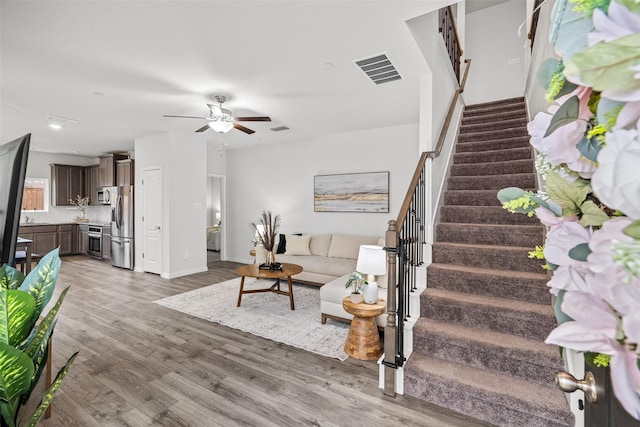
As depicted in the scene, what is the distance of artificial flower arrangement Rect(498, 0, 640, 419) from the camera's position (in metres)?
0.27

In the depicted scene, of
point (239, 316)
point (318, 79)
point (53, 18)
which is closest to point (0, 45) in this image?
point (53, 18)

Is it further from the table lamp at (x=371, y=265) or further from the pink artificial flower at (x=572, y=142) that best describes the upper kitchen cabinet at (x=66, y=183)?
the pink artificial flower at (x=572, y=142)

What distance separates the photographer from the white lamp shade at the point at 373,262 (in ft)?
8.61

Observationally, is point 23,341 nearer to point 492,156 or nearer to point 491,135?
point 492,156

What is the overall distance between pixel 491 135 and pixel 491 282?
2.66 metres

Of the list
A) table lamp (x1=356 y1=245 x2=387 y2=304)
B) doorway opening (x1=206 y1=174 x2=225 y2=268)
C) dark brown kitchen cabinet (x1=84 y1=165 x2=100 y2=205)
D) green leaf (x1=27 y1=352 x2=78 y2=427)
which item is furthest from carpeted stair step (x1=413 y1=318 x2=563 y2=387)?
dark brown kitchen cabinet (x1=84 y1=165 x2=100 y2=205)

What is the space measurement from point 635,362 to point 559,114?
1.01 ft

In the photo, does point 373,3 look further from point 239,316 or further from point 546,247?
point 239,316

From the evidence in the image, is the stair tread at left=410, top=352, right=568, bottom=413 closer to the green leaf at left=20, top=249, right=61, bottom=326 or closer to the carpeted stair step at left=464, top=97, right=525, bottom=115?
the green leaf at left=20, top=249, right=61, bottom=326

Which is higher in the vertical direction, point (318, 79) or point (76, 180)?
point (318, 79)

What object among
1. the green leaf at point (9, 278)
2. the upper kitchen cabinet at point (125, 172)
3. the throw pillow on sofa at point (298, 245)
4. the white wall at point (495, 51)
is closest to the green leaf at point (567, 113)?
the green leaf at point (9, 278)

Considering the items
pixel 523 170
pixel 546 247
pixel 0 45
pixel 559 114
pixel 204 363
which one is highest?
pixel 0 45

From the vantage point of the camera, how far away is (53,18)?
2.19 m

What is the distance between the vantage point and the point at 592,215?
1.26 ft
